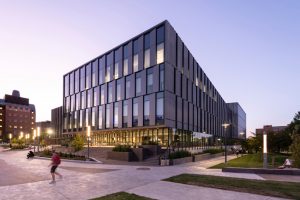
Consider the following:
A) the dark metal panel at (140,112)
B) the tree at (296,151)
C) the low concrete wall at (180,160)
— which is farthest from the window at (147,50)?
the tree at (296,151)

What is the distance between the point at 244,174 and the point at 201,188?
7.87 meters

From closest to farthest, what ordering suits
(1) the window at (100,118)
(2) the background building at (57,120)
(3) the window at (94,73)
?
(1) the window at (100,118), (3) the window at (94,73), (2) the background building at (57,120)

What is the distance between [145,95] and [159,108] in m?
4.20

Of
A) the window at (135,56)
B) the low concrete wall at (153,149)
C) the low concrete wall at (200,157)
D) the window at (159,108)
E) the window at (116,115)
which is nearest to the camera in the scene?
the low concrete wall at (153,149)

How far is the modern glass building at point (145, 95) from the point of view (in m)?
45.4

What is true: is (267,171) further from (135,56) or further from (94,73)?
(94,73)

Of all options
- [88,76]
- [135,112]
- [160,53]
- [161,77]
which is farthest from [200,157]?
[88,76]

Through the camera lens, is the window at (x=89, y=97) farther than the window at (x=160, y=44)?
Yes

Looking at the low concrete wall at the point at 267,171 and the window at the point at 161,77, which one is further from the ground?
the window at the point at 161,77

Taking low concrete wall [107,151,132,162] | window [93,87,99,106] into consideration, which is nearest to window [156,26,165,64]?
low concrete wall [107,151,132,162]

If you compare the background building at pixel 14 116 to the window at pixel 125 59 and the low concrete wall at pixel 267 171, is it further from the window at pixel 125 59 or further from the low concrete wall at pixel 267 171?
the low concrete wall at pixel 267 171

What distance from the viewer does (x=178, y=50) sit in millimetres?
49531

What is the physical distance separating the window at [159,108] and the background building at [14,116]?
15872 cm

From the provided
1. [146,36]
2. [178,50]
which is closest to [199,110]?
[178,50]
